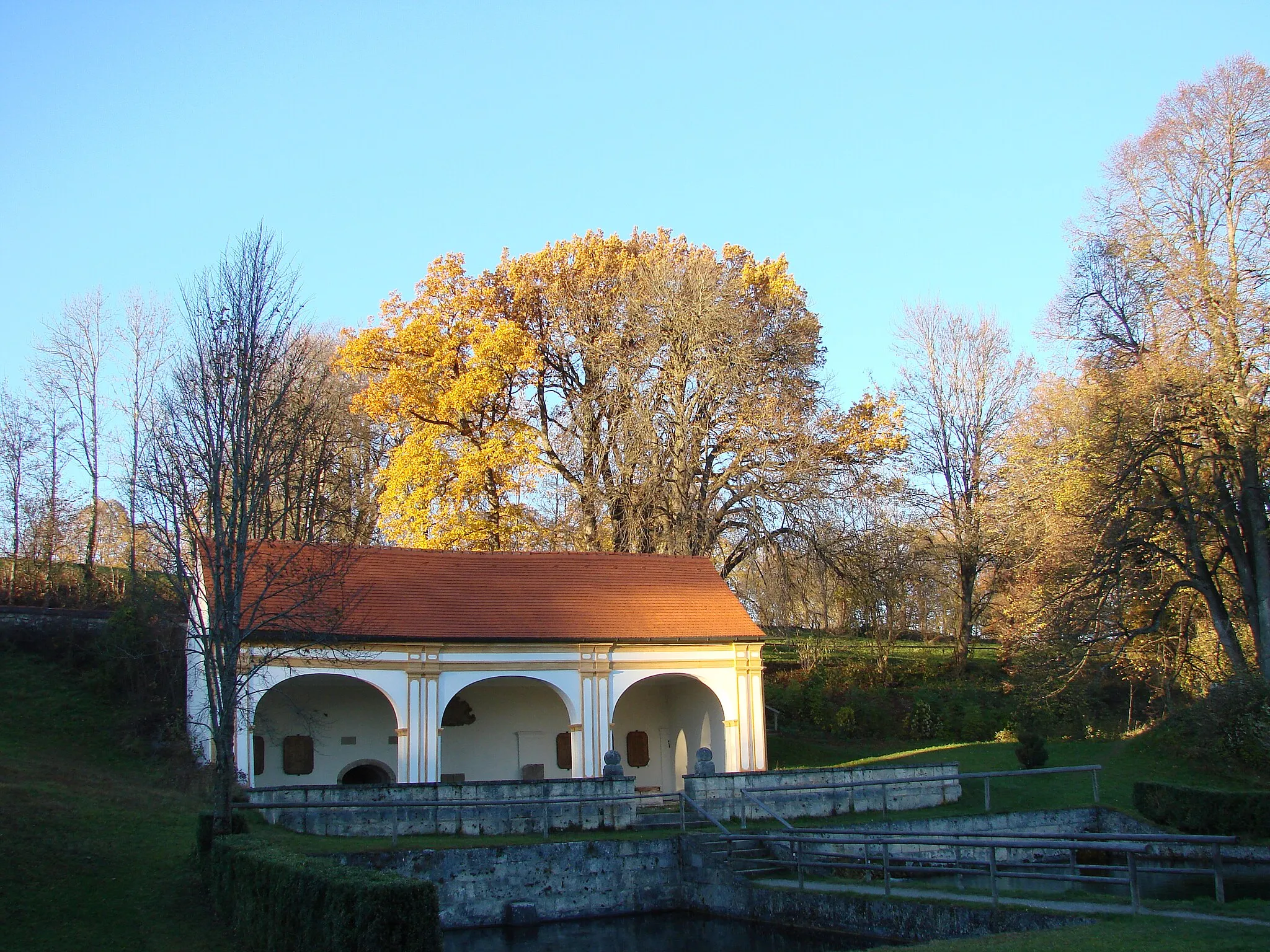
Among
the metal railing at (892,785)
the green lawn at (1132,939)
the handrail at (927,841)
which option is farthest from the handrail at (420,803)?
the green lawn at (1132,939)

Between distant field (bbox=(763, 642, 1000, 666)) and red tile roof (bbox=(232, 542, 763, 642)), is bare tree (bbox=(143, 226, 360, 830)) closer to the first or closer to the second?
red tile roof (bbox=(232, 542, 763, 642))

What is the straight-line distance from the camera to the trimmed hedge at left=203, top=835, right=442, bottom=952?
10.3m

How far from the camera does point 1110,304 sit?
27359 millimetres

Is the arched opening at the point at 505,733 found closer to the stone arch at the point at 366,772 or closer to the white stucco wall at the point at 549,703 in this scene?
the white stucco wall at the point at 549,703

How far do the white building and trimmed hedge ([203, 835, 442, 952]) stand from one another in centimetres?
964

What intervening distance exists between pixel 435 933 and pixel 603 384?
2745 centimetres

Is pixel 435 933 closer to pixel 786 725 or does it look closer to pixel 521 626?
pixel 521 626

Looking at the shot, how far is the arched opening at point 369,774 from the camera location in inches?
1053

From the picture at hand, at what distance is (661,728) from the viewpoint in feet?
101

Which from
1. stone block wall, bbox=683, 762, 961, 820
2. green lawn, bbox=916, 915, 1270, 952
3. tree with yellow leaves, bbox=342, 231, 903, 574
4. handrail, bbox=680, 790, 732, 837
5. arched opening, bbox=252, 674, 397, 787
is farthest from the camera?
tree with yellow leaves, bbox=342, 231, 903, 574

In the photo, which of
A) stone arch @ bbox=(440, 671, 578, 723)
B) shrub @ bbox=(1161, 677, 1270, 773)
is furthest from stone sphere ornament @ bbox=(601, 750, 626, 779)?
shrub @ bbox=(1161, 677, 1270, 773)

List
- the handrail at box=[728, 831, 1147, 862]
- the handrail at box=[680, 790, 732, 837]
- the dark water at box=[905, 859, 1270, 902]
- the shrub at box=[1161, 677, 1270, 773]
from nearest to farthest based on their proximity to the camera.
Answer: the handrail at box=[728, 831, 1147, 862] → the dark water at box=[905, 859, 1270, 902] → the handrail at box=[680, 790, 732, 837] → the shrub at box=[1161, 677, 1270, 773]

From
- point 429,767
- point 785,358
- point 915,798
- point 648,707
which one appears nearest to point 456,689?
point 429,767

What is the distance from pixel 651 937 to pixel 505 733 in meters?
11.6
